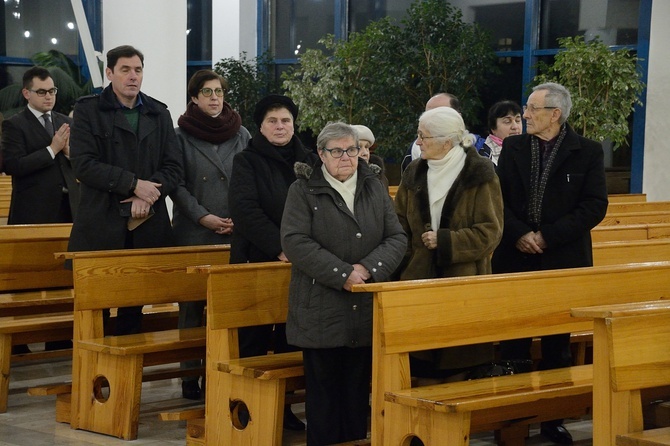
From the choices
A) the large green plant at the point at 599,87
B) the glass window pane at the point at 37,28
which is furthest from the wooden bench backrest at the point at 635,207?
the glass window pane at the point at 37,28

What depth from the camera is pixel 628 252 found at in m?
5.24

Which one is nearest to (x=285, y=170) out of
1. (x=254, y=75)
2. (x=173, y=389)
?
(x=173, y=389)

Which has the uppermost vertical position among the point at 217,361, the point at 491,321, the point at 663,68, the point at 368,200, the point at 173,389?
the point at 663,68

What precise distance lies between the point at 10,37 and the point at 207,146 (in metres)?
10.6

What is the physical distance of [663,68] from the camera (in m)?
10.6

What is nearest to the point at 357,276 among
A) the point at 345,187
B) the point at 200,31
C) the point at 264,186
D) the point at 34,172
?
the point at 345,187

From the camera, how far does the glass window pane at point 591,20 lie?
11273mm

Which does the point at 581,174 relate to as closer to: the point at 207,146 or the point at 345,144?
the point at 345,144

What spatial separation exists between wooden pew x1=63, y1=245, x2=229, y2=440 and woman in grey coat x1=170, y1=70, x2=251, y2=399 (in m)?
0.26

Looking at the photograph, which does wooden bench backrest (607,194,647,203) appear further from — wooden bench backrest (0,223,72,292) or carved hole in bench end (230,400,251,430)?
carved hole in bench end (230,400,251,430)

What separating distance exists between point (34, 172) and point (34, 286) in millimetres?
783

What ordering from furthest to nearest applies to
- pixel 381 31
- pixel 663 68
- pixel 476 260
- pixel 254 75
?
1. pixel 254 75
2. pixel 381 31
3. pixel 663 68
4. pixel 476 260

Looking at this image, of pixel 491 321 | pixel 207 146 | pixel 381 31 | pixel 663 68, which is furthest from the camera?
pixel 381 31

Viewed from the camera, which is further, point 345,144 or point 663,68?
point 663,68
